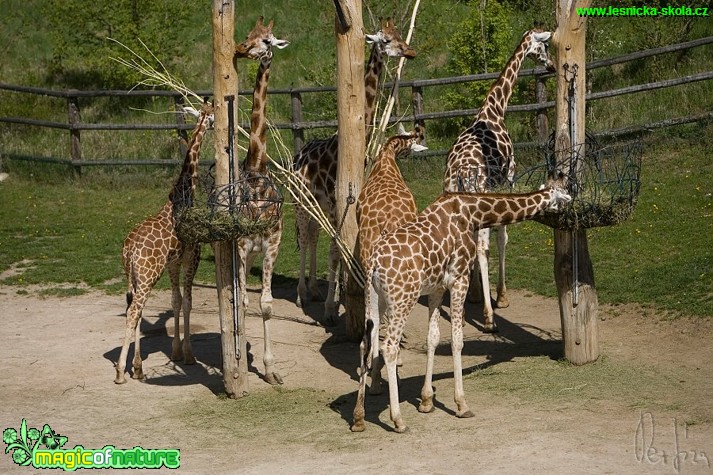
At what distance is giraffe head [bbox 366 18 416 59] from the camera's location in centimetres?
1190

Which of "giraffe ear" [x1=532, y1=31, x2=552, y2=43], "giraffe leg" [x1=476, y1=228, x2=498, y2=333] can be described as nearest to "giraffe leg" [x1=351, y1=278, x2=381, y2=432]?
"giraffe leg" [x1=476, y1=228, x2=498, y2=333]

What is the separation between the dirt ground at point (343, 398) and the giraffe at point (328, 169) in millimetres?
390

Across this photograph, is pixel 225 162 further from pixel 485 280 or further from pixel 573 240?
pixel 485 280

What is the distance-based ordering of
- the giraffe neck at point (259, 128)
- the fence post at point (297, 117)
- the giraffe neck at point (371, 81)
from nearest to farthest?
the giraffe neck at point (259, 128)
the giraffe neck at point (371, 81)
the fence post at point (297, 117)

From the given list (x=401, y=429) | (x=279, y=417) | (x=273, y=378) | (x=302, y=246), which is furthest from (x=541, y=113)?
(x=401, y=429)

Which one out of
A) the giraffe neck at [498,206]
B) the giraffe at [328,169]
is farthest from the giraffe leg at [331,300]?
the giraffe neck at [498,206]

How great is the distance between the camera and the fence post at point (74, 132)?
64.2ft

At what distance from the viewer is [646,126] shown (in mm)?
17203

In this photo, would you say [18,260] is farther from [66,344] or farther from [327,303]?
[327,303]

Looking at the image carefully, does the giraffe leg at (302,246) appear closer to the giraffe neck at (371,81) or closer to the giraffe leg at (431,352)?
the giraffe neck at (371,81)

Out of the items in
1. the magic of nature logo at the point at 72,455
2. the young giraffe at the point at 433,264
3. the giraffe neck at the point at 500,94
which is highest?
the giraffe neck at the point at 500,94

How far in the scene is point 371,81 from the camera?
40.4ft

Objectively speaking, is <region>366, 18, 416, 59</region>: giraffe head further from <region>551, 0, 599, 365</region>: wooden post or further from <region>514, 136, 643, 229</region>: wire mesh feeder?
<region>514, 136, 643, 229</region>: wire mesh feeder

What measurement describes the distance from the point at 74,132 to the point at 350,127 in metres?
9.60
